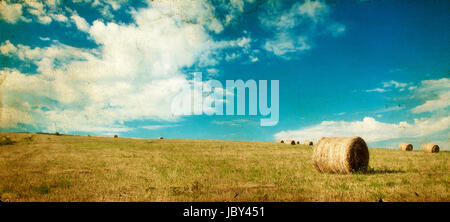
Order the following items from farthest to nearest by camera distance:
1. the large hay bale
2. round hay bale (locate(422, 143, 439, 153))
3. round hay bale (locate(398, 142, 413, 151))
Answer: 1. round hay bale (locate(398, 142, 413, 151))
2. round hay bale (locate(422, 143, 439, 153))
3. the large hay bale

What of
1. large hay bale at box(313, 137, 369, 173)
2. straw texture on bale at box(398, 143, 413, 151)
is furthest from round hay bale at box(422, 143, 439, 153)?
large hay bale at box(313, 137, 369, 173)

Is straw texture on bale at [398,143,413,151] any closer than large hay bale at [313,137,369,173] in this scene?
No

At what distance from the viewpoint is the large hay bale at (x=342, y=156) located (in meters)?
14.0

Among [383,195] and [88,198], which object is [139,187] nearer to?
[88,198]

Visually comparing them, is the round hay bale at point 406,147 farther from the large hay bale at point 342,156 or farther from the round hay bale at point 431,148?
the large hay bale at point 342,156

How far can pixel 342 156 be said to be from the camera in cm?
1416

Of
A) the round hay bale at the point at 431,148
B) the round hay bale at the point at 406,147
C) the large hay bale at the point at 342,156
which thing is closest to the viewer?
the large hay bale at the point at 342,156

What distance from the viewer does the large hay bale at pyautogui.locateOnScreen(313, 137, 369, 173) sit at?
14.0m

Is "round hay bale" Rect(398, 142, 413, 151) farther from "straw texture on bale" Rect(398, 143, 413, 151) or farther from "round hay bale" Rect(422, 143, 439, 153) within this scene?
"round hay bale" Rect(422, 143, 439, 153)

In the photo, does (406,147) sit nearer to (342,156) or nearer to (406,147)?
(406,147)

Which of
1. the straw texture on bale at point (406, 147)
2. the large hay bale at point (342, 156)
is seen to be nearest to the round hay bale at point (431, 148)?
the straw texture on bale at point (406, 147)

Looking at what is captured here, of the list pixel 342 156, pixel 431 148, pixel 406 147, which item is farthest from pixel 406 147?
pixel 342 156
